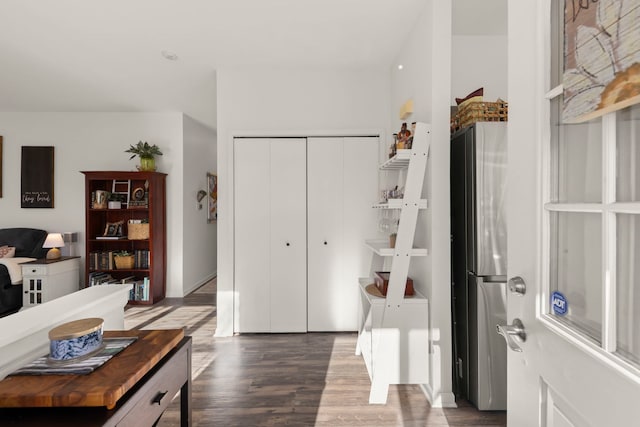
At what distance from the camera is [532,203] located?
0.86 metres

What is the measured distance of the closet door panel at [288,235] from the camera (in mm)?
3373

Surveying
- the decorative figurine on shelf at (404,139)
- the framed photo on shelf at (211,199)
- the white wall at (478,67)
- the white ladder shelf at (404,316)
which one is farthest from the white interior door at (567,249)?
the framed photo on shelf at (211,199)

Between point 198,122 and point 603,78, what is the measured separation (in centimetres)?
542

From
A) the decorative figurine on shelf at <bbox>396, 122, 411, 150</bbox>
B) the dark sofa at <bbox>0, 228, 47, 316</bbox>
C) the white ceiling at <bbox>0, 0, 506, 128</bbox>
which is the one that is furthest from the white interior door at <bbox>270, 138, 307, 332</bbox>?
the dark sofa at <bbox>0, 228, 47, 316</bbox>

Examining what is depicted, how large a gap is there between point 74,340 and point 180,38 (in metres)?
2.53

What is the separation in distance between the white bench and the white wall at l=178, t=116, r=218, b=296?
319 centimetres

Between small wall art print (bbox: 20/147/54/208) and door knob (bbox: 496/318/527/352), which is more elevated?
small wall art print (bbox: 20/147/54/208)

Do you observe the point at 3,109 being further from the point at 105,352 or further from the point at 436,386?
the point at 436,386

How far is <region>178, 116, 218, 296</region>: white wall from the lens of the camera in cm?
497

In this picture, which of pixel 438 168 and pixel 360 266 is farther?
pixel 360 266

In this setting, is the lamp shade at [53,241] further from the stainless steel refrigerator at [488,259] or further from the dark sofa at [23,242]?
the stainless steel refrigerator at [488,259]

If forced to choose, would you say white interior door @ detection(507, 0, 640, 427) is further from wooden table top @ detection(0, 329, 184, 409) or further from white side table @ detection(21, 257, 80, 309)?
white side table @ detection(21, 257, 80, 309)

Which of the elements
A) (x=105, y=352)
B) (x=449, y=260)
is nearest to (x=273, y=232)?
(x=449, y=260)

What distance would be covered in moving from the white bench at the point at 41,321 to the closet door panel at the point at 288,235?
1659 millimetres
